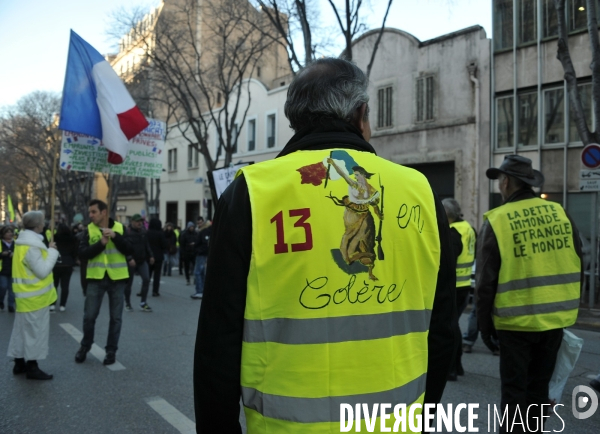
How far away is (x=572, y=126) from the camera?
15977 millimetres

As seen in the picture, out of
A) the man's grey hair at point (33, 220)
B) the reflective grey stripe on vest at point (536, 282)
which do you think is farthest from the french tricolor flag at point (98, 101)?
the reflective grey stripe on vest at point (536, 282)

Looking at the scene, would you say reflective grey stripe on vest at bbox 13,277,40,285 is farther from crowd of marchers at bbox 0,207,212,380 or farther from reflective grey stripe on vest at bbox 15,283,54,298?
reflective grey stripe on vest at bbox 15,283,54,298

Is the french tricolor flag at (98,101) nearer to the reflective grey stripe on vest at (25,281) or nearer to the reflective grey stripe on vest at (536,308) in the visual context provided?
the reflective grey stripe on vest at (25,281)

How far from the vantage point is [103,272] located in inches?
262

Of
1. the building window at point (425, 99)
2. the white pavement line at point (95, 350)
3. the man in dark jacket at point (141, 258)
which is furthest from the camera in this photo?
the building window at point (425, 99)

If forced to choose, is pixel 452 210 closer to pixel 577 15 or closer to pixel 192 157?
pixel 577 15

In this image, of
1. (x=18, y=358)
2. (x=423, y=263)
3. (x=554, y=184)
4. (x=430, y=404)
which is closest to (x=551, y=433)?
(x=430, y=404)

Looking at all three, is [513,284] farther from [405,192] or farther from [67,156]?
[67,156]

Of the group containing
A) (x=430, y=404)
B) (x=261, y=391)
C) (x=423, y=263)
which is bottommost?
(x=430, y=404)

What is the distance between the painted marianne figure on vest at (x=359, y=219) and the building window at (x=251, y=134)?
29911 mm

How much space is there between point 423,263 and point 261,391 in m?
0.65

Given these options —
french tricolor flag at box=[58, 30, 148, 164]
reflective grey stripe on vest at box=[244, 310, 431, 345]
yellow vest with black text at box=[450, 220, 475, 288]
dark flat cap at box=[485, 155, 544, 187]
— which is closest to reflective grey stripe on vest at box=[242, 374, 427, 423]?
reflective grey stripe on vest at box=[244, 310, 431, 345]

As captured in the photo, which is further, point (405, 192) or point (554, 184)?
point (554, 184)

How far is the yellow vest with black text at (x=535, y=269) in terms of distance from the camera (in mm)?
3391
